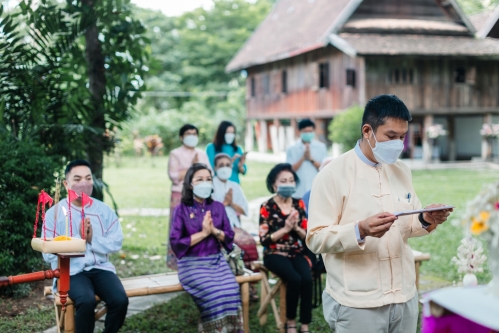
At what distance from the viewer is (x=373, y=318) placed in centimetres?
318

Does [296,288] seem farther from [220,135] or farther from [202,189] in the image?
[220,135]

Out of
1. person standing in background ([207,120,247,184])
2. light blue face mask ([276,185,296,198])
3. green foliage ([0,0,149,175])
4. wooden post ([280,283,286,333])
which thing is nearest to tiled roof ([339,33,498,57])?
person standing in background ([207,120,247,184])

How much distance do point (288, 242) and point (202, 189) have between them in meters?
0.95

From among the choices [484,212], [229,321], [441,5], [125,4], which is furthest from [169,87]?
[484,212]

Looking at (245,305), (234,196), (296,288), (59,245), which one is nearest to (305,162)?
(234,196)

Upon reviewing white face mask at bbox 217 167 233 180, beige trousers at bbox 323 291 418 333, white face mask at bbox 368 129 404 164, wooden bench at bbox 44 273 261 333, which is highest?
white face mask at bbox 368 129 404 164

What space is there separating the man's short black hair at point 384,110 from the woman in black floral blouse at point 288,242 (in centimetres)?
246

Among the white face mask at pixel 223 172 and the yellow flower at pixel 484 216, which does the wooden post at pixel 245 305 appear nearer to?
the white face mask at pixel 223 172

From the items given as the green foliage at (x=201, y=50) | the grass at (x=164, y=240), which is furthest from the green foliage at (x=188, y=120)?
the grass at (x=164, y=240)

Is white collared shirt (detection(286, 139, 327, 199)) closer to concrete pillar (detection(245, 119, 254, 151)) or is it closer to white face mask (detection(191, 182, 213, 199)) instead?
white face mask (detection(191, 182, 213, 199))

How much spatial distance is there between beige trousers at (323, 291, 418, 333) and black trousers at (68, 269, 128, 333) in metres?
2.13

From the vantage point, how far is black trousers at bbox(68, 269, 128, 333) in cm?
477

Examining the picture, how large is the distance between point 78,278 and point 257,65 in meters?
27.4

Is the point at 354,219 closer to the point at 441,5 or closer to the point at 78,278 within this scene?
the point at 78,278
